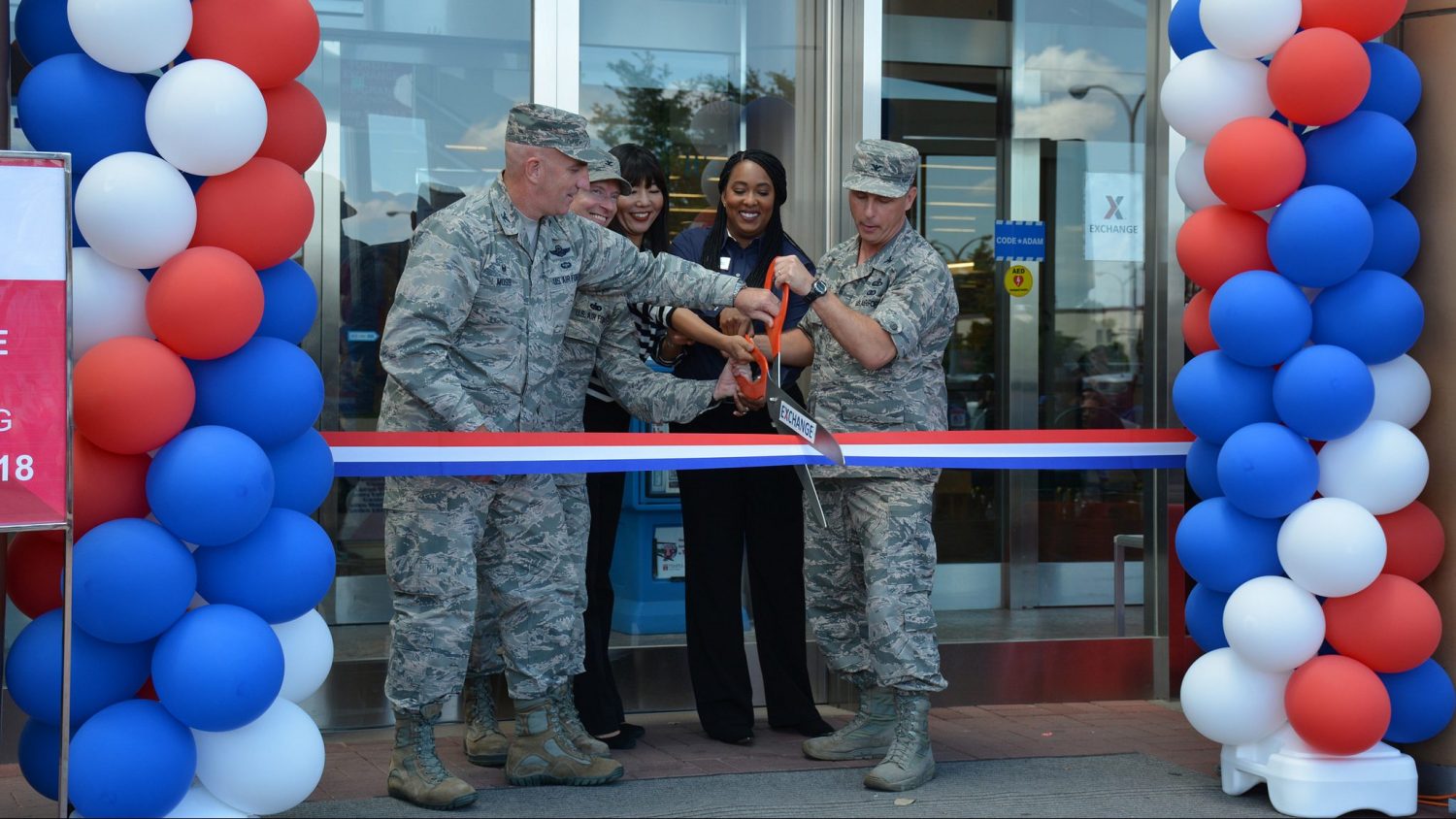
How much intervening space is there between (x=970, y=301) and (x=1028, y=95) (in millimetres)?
984

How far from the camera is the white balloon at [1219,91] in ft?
13.8

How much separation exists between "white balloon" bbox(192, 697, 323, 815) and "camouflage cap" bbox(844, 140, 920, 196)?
2.47 m

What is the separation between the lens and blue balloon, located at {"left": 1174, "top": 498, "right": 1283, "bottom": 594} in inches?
163

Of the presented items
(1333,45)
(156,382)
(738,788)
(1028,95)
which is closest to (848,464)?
(738,788)

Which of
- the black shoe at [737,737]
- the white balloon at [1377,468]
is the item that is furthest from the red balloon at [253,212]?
the white balloon at [1377,468]

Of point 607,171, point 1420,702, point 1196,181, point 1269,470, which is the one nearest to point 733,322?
point 607,171

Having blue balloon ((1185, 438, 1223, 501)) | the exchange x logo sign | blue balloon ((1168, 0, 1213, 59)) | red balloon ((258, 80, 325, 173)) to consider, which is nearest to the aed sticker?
the exchange x logo sign

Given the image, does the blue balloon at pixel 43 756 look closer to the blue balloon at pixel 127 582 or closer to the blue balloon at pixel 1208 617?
the blue balloon at pixel 127 582

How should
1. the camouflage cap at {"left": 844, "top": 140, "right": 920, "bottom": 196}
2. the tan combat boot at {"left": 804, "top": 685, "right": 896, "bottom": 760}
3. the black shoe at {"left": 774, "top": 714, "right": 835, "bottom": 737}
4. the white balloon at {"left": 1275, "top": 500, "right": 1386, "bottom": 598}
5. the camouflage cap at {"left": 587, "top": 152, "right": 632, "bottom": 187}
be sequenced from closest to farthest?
the white balloon at {"left": 1275, "top": 500, "right": 1386, "bottom": 598} → the camouflage cap at {"left": 587, "top": 152, "right": 632, "bottom": 187} → the camouflage cap at {"left": 844, "top": 140, "right": 920, "bottom": 196} → the tan combat boot at {"left": 804, "top": 685, "right": 896, "bottom": 760} → the black shoe at {"left": 774, "top": 714, "right": 835, "bottom": 737}

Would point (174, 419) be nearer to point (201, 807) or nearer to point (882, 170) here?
point (201, 807)

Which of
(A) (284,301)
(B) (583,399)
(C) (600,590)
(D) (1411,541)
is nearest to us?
(A) (284,301)

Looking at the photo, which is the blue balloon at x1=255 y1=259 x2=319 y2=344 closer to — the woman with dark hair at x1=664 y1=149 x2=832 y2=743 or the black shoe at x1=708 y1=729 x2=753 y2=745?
the woman with dark hair at x1=664 y1=149 x2=832 y2=743

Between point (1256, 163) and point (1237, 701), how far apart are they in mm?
1510

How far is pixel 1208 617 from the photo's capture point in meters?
4.35
